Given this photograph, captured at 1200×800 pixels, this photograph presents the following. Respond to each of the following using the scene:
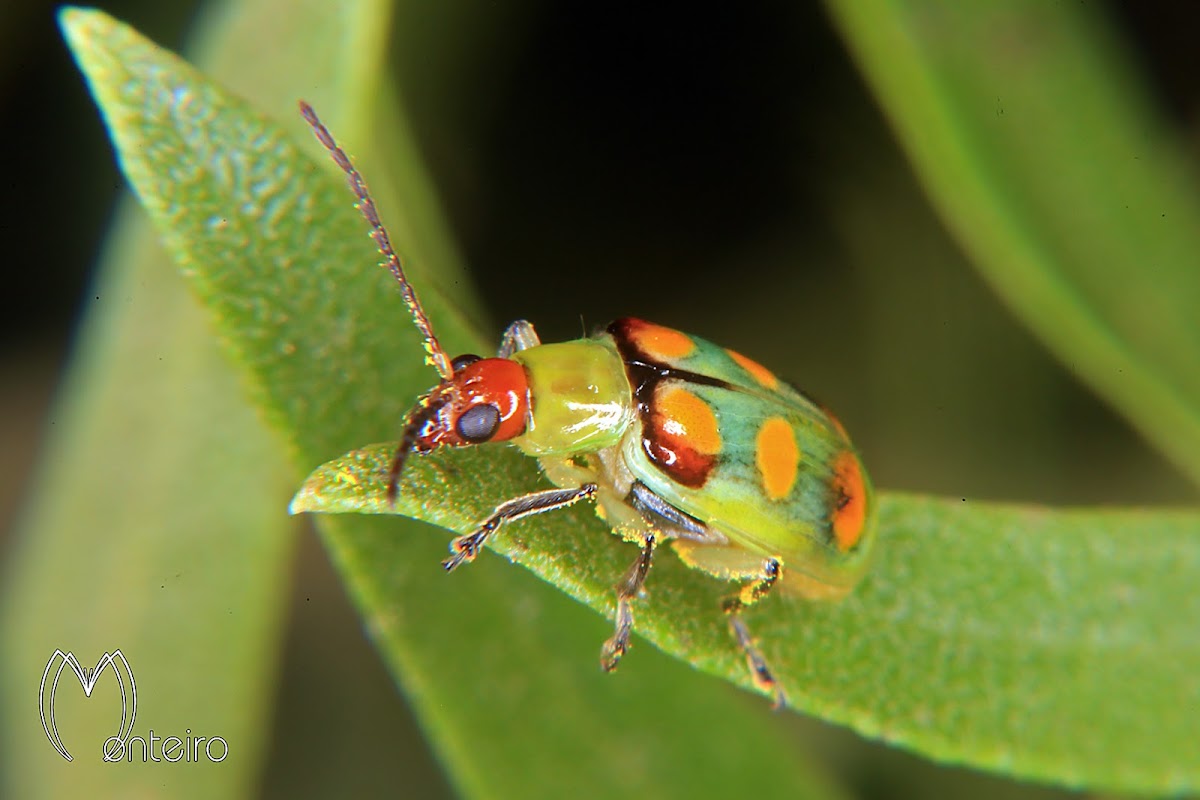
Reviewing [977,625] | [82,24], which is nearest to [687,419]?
[977,625]

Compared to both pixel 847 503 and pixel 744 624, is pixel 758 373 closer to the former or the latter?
pixel 847 503

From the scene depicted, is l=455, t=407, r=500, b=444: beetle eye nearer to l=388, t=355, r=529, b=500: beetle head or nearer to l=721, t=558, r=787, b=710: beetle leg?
l=388, t=355, r=529, b=500: beetle head

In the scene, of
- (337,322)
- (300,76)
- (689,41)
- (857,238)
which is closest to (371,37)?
(300,76)

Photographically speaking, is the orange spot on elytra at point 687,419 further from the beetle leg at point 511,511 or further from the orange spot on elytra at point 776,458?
the beetle leg at point 511,511

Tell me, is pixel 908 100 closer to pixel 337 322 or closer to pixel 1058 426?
pixel 1058 426

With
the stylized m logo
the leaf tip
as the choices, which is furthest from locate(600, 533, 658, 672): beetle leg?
the leaf tip

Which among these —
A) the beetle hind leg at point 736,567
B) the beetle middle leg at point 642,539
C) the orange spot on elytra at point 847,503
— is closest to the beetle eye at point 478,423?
the beetle middle leg at point 642,539
